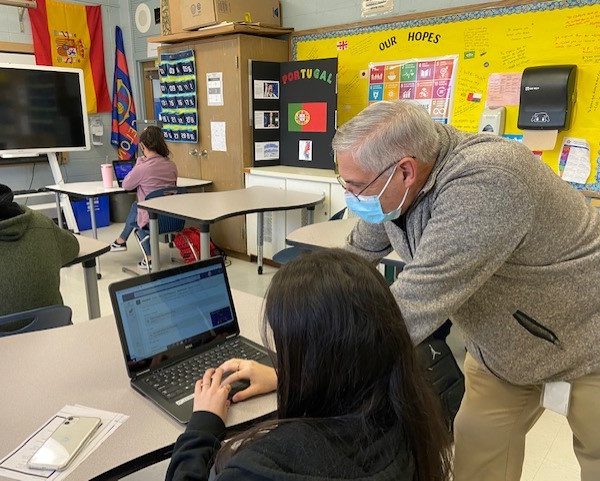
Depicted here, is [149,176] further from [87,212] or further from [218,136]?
[87,212]

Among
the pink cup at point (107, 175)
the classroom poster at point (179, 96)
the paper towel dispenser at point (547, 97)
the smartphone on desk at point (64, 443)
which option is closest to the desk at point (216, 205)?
the pink cup at point (107, 175)

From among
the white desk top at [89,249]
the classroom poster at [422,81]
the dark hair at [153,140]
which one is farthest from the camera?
the dark hair at [153,140]

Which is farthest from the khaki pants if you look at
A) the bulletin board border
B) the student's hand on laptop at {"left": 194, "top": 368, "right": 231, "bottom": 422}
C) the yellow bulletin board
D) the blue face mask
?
the bulletin board border

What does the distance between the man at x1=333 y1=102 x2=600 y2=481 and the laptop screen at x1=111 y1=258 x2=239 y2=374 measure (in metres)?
0.42

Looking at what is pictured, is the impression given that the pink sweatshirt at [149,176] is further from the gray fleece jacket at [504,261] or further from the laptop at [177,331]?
the gray fleece jacket at [504,261]

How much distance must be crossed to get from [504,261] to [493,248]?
79 mm

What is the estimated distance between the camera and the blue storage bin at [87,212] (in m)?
5.48

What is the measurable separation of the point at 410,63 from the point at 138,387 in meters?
3.21

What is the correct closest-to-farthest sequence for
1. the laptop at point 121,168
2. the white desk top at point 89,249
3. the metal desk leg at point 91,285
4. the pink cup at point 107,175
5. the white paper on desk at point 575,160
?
the white desk top at point 89,249
the metal desk leg at point 91,285
the white paper on desk at point 575,160
the pink cup at point 107,175
the laptop at point 121,168

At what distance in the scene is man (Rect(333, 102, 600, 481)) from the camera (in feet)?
3.21

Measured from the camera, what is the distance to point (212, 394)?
3.32 ft

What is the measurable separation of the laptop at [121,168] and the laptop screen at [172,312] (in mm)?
3499

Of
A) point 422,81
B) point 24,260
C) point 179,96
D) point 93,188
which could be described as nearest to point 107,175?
point 93,188

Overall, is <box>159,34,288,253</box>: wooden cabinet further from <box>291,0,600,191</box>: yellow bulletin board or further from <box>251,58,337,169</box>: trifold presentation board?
<box>291,0,600,191</box>: yellow bulletin board
